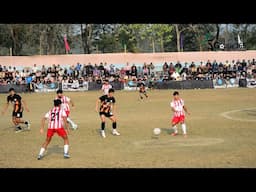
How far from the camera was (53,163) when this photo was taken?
1364 centimetres

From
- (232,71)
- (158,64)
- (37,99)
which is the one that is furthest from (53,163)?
(158,64)

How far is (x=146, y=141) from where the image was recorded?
16.8m

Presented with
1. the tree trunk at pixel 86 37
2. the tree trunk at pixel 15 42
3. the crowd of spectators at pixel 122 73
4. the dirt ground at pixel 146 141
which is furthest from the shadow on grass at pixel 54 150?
the tree trunk at pixel 86 37

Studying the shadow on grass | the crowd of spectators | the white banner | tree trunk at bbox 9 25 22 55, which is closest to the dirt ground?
the shadow on grass

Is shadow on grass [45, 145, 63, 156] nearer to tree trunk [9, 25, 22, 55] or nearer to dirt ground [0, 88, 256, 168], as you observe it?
dirt ground [0, 88, 256, 168]

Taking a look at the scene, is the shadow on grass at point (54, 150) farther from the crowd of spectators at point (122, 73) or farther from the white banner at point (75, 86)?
the crowd of spectators at point (122, 73)

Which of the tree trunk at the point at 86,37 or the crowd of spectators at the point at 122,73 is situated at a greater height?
the tree trunk at the point at 86,37

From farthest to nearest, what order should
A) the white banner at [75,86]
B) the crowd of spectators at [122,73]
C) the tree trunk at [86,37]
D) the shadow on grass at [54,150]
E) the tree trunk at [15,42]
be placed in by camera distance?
the tree trunk at [86,37] → the tree trunk at [15,42] → the crowd of spectators at [122,73] → the white banner at [75,86] → the shadow on grass at [54,150]

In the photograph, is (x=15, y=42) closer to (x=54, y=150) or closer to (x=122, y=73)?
(x=122, y=73)

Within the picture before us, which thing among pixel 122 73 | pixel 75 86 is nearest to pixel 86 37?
pixel 122 73

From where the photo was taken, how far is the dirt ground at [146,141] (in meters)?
13.5

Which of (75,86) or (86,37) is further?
(86,37)

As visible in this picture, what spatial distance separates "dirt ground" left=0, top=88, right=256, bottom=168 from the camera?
13.5 meters
